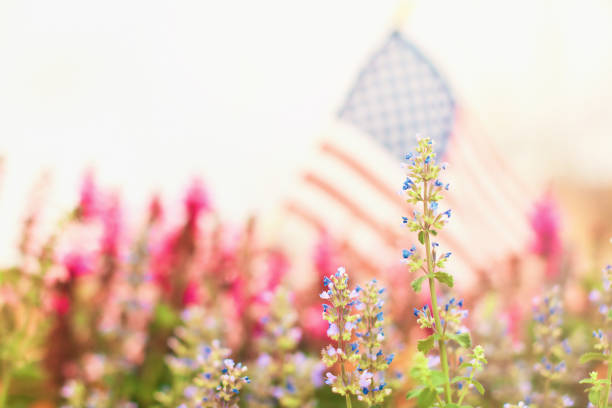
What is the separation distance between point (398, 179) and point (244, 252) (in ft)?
8.45

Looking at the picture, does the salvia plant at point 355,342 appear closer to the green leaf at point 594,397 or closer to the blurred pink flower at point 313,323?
the green leaf at point 594,397

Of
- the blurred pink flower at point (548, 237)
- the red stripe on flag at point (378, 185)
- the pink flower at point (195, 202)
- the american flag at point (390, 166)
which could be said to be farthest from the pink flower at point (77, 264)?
the red stripe on flag at point (378, 185)

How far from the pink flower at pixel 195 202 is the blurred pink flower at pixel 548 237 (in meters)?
1.55

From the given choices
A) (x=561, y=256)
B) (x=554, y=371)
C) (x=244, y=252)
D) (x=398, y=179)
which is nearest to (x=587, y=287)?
(x=561, y=256)

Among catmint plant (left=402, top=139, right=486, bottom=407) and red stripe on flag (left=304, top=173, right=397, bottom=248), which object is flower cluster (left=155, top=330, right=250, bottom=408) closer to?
catmint plant (left=402, top=139, right=486, bottom=407)

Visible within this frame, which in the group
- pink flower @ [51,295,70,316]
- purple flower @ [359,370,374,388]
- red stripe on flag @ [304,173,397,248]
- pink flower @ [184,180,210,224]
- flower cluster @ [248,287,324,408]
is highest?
red stripe on flag @ [304,173,397,248]

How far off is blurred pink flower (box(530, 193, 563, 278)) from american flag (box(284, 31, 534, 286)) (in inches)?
36.9

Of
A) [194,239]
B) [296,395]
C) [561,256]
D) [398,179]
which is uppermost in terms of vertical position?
[398,179]

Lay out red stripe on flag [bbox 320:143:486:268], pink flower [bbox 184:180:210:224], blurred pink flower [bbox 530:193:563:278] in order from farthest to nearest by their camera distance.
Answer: red stripe on flag [bbox 320:143:486:268], blurred pink flower [bbox 530:193:563:278], pink flower [bbox 184:180:210:224]

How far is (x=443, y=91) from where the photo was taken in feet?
13.2

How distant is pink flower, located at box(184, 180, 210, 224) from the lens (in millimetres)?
1851

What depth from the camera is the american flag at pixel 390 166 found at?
12.5 feet

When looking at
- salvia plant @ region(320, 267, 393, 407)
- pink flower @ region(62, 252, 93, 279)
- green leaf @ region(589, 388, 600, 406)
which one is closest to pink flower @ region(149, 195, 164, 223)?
pink flower @ region(62, 252, 93, 279)

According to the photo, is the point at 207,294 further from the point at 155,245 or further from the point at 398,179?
the point at 398,179
